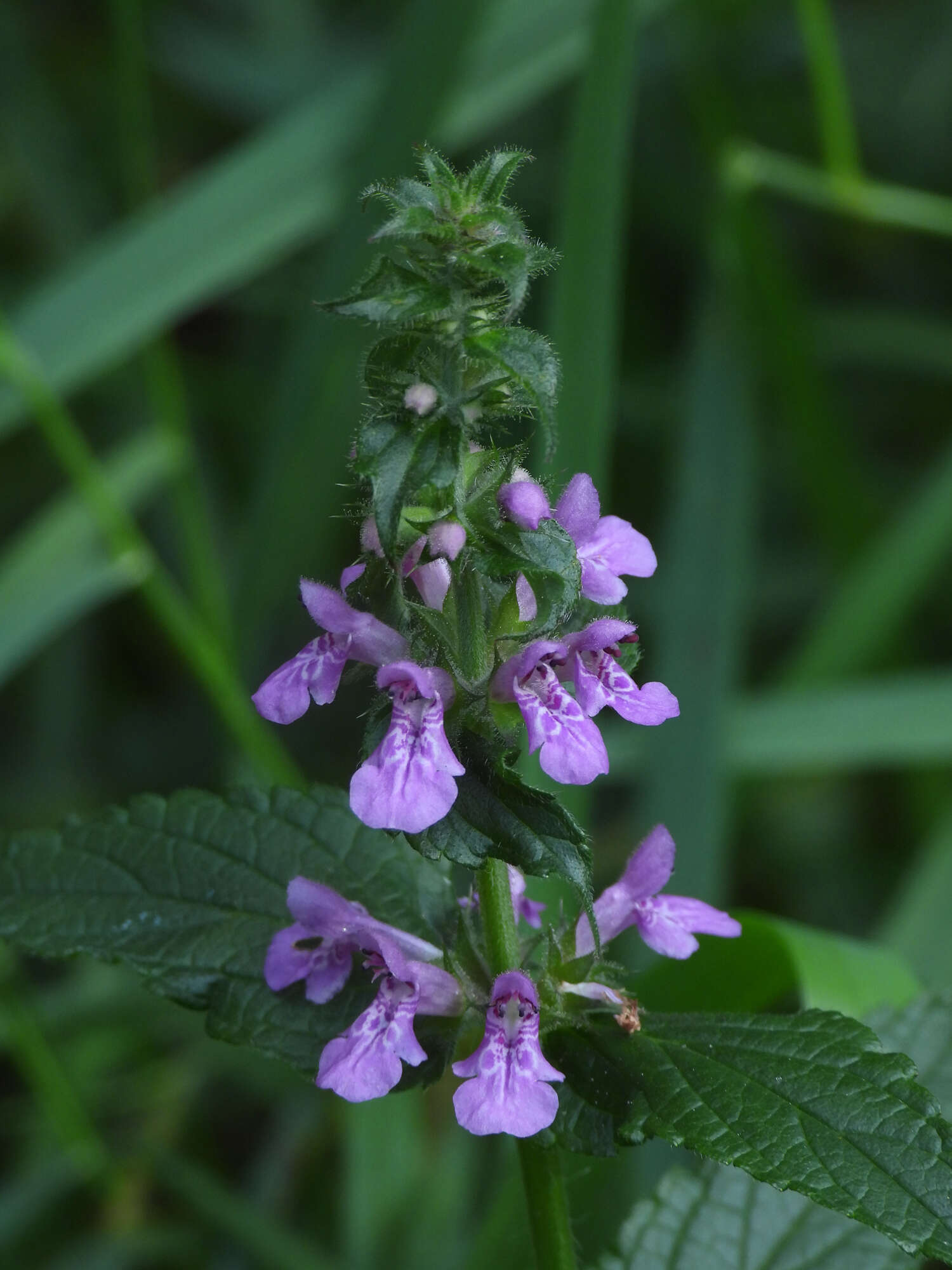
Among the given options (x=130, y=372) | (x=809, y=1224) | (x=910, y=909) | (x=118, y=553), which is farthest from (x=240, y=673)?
(x=809, y=1224)

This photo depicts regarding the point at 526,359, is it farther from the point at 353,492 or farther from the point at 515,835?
the point at 353,492

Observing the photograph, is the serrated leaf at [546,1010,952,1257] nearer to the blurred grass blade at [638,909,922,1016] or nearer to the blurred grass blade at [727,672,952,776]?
the blurred grass blade at [638,909,922,1016]

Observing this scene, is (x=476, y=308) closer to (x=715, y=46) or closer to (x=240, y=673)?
(x=240, y=673)

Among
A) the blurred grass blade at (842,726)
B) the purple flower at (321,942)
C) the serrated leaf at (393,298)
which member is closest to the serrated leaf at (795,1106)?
the purple flower at (321,942)

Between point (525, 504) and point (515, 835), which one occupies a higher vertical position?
point (525, 504)

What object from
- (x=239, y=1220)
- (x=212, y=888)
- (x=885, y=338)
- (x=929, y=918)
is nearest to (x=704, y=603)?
(x=929, y=918)

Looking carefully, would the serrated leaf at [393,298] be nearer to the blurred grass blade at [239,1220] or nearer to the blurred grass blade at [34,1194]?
the blurred grass blade at [239,1220]

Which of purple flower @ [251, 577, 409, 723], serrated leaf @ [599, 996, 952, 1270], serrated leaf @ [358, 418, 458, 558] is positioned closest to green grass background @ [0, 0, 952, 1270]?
serrated leaf @ [599, 996, 952, 1270]
